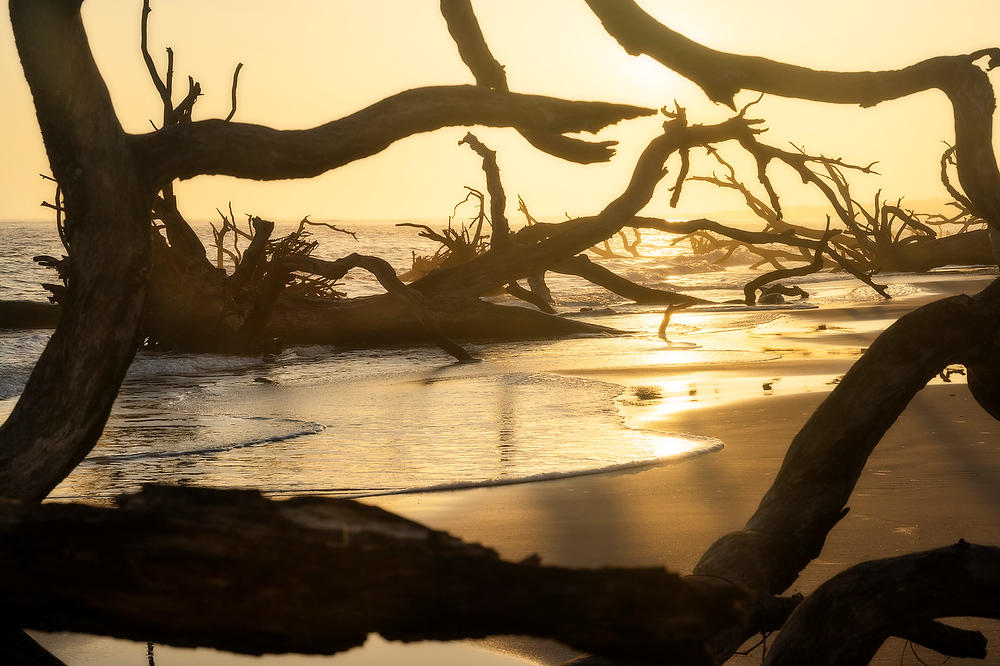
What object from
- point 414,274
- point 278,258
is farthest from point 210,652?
point 414,274

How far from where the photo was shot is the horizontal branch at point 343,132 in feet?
8.76

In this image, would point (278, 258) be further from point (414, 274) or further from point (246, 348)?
point (414, 274)

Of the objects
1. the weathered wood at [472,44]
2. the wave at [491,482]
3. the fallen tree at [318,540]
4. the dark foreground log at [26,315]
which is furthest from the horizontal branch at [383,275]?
the fallen tree at [318,540]

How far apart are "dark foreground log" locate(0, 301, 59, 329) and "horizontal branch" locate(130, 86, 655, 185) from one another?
42.5 feet

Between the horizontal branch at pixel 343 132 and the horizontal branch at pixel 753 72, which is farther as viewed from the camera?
the horizontal branch at pixel 753 72

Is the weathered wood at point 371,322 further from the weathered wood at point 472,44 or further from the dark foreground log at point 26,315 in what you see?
the weathered wood at point 472,44

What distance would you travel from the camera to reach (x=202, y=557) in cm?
170

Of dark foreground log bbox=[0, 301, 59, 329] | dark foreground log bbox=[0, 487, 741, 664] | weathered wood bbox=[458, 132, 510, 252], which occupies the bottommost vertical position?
dark foreground log bbox=[0, 487, 741, 664]

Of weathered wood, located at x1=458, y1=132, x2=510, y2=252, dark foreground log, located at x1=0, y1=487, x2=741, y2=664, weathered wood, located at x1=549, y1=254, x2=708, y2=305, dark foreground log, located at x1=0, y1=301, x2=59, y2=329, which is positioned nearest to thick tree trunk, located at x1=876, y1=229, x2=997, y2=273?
weathered wood, located at x1=549, y1=254, x2=708, y2=305

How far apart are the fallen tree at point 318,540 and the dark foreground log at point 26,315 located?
42.4 ft

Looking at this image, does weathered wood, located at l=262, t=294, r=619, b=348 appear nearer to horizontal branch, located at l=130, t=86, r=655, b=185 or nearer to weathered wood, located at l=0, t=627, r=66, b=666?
horizontal branch, located at l=130, t=86, r=655, b=185

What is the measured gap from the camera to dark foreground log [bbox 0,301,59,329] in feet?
48.5

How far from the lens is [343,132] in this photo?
270 centimetres

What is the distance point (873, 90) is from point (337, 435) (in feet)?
16.7
